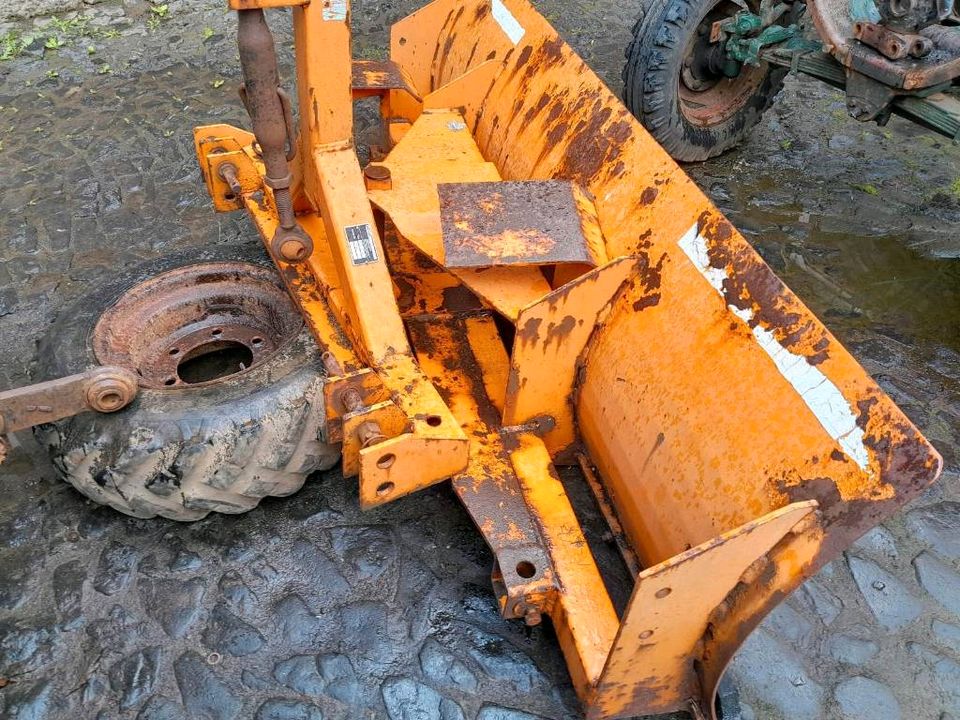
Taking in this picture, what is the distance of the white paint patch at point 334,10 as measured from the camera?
2172 millimetres

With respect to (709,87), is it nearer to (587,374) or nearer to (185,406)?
(587,374)

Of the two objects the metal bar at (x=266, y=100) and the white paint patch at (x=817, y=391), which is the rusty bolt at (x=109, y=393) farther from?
the white paint patch at (x=817, y=391)

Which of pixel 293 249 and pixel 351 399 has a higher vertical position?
pixel 293 249

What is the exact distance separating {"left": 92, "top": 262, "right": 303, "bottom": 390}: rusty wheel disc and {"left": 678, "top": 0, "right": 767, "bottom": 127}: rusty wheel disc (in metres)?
2.69

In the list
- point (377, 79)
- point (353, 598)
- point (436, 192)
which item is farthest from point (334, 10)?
point (353, 598)

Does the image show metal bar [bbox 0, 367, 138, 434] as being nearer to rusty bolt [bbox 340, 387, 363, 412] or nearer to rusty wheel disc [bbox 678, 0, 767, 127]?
rusty bolt [bbox 340, 387, 363, 412]

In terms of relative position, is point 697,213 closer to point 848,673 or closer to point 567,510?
point 567,510

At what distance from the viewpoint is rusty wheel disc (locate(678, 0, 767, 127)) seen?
431 centimetres

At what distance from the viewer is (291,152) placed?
2.36 meters

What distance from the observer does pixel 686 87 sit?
4438mm

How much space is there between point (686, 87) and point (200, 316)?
3.03 m

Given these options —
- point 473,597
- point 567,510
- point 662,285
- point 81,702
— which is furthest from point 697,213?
point 81,702

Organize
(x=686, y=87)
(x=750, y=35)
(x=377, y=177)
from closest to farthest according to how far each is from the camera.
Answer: (x=377, y=177) → (x=750, y=35) → (x=686, y=87)

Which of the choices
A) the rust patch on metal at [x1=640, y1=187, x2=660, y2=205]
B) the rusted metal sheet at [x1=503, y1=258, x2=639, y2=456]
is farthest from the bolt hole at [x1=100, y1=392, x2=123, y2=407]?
the rust patch on metal at [x1=640, y1=187, x2=660, y2=205]
